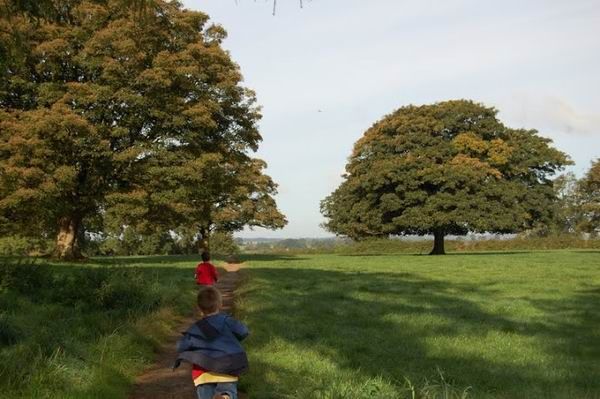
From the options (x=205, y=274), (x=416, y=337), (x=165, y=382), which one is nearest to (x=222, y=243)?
(x=205, y=274)

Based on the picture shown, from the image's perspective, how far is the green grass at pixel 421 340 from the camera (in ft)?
24.3

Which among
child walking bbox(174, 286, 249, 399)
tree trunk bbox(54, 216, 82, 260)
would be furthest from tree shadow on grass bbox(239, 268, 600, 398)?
tree trunk bbox(54, 216, 82, 260)

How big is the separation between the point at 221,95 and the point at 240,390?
2622cm

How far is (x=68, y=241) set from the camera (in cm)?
3203

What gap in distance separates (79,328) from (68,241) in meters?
Answer: 24.2

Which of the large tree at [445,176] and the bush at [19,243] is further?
the large tree at [445,176]

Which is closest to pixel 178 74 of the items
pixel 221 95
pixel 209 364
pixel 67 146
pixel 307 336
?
pixel 221 95

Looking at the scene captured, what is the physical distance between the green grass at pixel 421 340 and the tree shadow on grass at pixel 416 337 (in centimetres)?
2

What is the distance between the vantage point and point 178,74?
28.4 meters

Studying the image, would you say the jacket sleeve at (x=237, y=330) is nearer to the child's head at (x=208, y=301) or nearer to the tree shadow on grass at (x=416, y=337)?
the child's head at (x=208, y=301)

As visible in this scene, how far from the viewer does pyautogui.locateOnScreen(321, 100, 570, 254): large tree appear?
4675 cm

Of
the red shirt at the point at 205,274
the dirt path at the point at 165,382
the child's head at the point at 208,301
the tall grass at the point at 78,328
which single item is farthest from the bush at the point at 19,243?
the child's head at the point at 208,301

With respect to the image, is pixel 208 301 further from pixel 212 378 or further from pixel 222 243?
pixel 222 243

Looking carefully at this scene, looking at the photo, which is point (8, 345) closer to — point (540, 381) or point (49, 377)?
point (49, 377)
